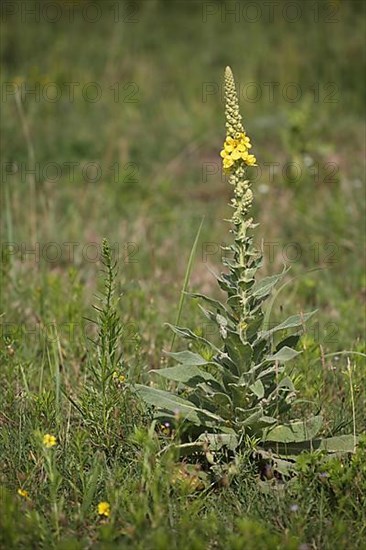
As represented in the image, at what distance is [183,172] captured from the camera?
19.0ft

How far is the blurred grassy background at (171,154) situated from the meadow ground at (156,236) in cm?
2

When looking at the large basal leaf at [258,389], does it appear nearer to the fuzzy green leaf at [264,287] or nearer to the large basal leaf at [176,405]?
the large basal leaf at [176,405]

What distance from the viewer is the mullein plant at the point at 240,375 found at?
2596 millimetres

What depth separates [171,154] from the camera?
593 centimetres

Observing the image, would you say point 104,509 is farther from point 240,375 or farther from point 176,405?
point 240,375

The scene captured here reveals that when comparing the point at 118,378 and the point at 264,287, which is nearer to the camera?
the point at 264,287

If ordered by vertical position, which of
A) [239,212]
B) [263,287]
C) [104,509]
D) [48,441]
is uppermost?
[239,212]

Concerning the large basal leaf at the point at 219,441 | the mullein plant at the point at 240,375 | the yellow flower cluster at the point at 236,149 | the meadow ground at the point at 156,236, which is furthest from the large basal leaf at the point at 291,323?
the yellow flower cluster at the point at 236,149

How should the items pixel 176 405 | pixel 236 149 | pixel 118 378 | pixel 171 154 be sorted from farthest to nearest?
pixel 171 154 → pixel 118 378 → pixel 176 405 → pixel 236 149

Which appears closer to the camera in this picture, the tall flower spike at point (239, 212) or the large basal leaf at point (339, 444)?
the tall flower spike at point (239, 212)

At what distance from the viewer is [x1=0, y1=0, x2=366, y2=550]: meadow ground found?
2479 millimetres

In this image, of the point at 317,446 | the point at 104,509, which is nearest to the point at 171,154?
the point at 317,446

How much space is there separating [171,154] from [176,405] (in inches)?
137

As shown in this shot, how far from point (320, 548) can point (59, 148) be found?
3.99m
